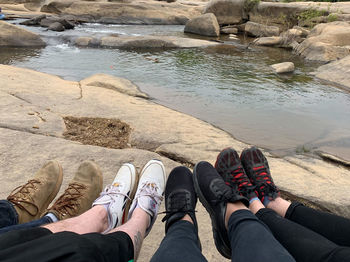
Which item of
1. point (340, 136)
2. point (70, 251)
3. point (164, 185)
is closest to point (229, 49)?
point (340, 136)

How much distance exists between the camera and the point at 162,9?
61.8 ft

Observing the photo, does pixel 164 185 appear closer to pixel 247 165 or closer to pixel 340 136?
pixel 247 165

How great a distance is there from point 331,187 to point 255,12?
1618cm

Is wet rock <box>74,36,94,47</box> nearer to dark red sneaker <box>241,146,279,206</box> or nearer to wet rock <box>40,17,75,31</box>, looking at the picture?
wet rock <box>40,17,75,31</box>

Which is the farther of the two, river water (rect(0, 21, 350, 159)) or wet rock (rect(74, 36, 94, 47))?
wet rock (rect(74, 36, 94, 47))

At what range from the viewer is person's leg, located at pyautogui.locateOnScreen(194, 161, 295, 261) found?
50.1 inches

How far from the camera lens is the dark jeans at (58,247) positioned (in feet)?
3.28

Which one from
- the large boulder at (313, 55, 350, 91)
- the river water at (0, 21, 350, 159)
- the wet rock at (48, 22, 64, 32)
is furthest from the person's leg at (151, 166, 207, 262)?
the wet rock at (48, 22, 64, 32)

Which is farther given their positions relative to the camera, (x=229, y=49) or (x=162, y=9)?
(x=162, y=9)

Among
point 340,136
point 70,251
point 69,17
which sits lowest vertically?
point 340,136

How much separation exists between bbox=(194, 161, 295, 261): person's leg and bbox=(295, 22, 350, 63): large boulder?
29.0ft

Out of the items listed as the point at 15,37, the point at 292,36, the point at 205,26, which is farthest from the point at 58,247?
the point at 205,26

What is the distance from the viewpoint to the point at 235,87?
634 cm

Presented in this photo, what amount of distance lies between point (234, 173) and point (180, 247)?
3.47 ft
